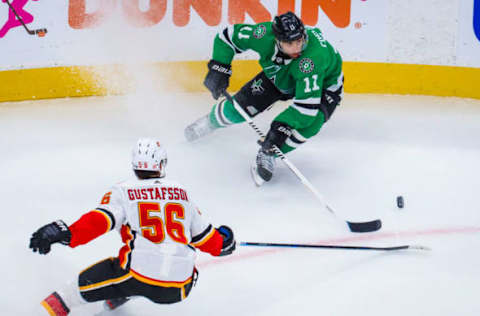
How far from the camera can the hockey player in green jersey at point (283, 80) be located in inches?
132

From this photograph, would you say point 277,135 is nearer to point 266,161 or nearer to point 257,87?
point 266,161

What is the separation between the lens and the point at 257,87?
12.5ft

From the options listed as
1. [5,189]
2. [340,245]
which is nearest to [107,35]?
[5,189]

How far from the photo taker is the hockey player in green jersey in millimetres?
3361

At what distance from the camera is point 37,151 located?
3.97m

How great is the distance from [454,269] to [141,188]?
5.16ft

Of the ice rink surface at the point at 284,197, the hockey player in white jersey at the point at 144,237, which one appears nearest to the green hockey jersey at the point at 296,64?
the ice rink surface at the point at 284,197

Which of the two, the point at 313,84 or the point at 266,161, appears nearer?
the point at 313,84

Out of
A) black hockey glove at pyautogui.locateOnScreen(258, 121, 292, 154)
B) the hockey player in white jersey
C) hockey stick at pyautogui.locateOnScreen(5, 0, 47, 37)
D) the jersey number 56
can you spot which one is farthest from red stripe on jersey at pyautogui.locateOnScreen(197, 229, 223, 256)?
hockey stick at pyautogui.locateOnScreen(5, 0, 47, 37)

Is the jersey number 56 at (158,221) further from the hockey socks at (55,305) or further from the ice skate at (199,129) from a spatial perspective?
the ice skate at (199,129)

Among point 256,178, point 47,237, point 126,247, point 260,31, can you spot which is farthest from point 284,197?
point 47,237

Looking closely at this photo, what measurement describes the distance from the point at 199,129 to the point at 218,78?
0.47 m

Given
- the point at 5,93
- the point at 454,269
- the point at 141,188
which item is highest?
the point at 141,188

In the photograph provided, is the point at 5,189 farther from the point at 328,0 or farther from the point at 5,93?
the point at 328,0
